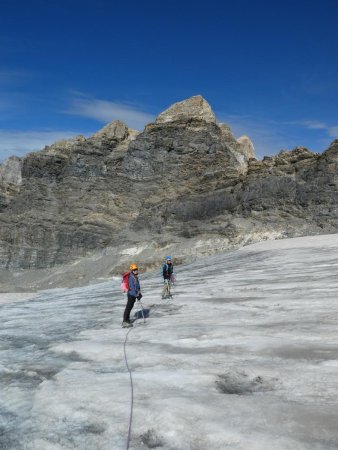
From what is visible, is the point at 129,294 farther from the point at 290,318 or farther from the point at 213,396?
the point at 213,396

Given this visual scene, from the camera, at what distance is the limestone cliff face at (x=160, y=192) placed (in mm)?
48625

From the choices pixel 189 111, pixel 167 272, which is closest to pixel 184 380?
pixel 167 272

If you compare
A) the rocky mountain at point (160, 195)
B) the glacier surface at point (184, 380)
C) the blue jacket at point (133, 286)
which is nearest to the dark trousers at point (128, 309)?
the blue jacket at point (133, 286)

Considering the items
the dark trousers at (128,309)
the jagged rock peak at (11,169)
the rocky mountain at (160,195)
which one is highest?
the jagged rock peak at (11,169)

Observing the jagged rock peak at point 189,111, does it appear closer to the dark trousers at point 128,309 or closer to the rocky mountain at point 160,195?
the rocky mountain at point 160,195

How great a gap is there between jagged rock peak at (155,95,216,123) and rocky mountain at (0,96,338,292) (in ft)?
0.58

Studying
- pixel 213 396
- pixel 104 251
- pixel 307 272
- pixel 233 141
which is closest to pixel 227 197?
pixel 104 251

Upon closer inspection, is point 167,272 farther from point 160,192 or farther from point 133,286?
point 160,192

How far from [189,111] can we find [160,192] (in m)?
15.8

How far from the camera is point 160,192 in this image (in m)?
71.8

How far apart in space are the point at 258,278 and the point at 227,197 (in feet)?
133

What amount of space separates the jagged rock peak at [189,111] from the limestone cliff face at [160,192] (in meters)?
0.19

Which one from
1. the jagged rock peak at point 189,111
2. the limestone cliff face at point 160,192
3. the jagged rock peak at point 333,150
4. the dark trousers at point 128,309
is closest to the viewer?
the dark trousers at point 128,309

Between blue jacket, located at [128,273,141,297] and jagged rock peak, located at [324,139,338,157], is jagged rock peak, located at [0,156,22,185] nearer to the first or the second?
jagged rock peak, located at [324,139,338,157]
